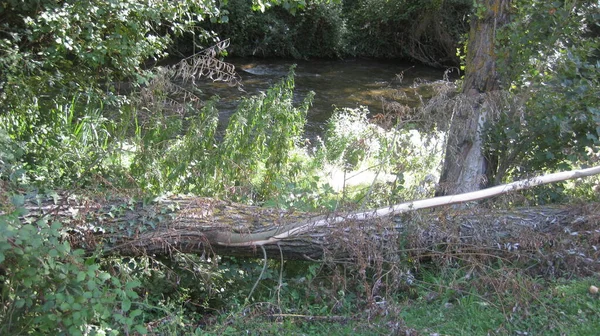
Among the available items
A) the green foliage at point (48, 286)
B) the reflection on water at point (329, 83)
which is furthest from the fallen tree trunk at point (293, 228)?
the reflection on water at point (329, 83)

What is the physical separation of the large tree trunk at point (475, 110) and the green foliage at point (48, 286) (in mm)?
3919

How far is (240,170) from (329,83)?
10.3 meters

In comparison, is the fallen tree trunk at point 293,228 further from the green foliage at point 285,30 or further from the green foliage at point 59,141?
the green foliage at point 285,30

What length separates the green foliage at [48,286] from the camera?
9.85 ft

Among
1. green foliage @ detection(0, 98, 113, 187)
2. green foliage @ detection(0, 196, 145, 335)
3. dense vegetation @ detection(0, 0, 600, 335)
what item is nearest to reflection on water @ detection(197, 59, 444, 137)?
dense vegetation @ detection(0, 0, 600, 335)

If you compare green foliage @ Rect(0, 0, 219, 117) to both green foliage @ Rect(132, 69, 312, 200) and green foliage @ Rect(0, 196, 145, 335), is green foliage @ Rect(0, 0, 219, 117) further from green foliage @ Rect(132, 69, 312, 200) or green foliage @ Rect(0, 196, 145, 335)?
green foliage @ Rect(0, 196, 145, 335)

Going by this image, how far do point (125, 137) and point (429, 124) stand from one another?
137 inches

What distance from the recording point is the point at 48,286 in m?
3.18

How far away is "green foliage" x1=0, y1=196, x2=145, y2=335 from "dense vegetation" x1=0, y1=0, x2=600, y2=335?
12 mm

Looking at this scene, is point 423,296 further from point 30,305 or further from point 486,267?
point 30,305

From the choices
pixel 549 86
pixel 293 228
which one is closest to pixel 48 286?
pixel 293 228

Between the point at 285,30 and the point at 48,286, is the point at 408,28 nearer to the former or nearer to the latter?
the point at 285,30

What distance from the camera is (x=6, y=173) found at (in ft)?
14.3

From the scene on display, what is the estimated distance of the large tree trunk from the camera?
245 inches
